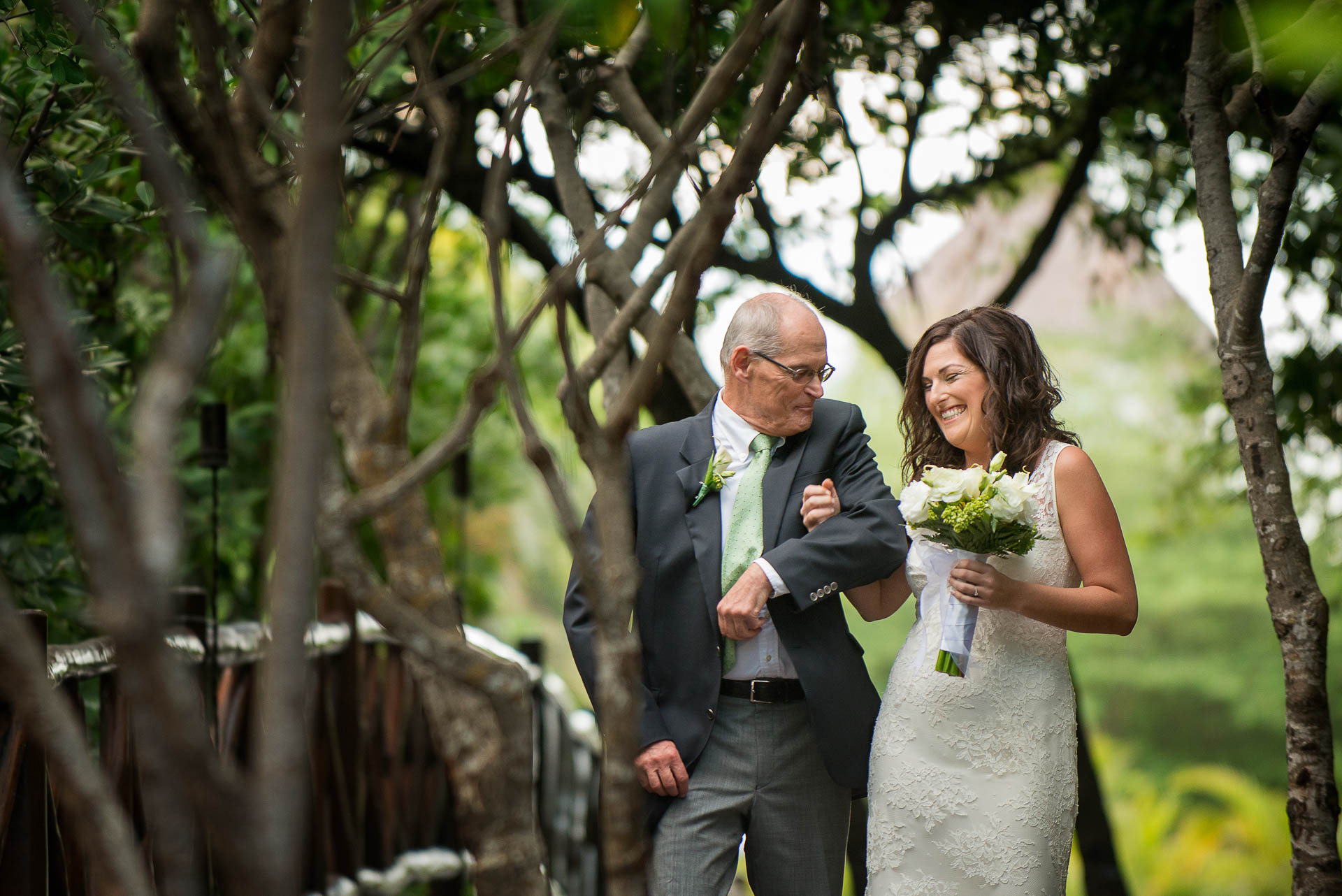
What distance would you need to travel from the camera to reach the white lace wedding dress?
8.30ft

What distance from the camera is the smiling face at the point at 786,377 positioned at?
2916 millimetres

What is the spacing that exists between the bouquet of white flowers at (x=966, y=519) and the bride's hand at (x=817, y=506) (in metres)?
0.24

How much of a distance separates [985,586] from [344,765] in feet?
9.27

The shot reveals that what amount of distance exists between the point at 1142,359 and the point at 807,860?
18.6 m

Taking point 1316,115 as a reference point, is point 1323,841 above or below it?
below

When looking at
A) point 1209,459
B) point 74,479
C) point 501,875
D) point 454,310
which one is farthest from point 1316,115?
point 454,310

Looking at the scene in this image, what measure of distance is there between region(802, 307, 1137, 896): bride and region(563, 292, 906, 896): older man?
0.11 m

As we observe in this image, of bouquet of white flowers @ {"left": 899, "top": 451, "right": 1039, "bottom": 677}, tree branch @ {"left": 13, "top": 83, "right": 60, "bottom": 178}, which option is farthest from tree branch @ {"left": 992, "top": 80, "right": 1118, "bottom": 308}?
tree branch @ {"left": 13, "top": 83, "right": 60, "bottom": 178}

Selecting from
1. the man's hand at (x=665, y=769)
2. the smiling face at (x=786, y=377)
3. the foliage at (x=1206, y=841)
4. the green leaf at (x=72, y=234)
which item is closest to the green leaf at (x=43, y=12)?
the green leaf at (x=72, y=234)

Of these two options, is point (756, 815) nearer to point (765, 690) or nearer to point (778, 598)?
point (765, 690)

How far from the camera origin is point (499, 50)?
1537mm

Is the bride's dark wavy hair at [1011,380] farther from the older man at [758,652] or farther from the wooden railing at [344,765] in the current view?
the wooden railing at [344,765]

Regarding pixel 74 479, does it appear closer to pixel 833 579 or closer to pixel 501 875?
pixel 501 875

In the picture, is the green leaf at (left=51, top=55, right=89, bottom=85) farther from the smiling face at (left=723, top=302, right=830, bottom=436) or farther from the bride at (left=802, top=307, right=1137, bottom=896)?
the bride at (left=802, top=307, right=1137, bottom=896)
